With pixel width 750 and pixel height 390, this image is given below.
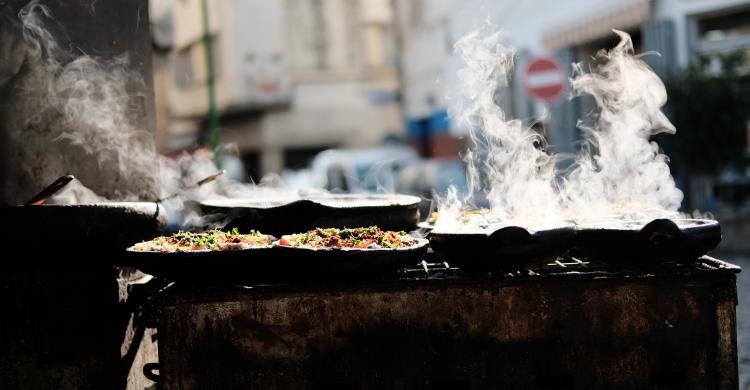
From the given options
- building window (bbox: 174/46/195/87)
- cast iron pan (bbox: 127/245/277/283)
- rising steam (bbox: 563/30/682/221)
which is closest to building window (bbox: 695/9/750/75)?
rising steam (bbox: 563/30/682/221)

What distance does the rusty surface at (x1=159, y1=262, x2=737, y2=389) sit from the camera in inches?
137

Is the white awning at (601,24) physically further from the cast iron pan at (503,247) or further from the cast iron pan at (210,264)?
the cast iron pan at (210,264)

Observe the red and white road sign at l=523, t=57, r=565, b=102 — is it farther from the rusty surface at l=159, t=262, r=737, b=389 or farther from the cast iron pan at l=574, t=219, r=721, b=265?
the rusty surface at l=159, t=262, r=737, b=389

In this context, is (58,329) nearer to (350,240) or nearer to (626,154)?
(350,240)

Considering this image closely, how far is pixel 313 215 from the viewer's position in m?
4.48

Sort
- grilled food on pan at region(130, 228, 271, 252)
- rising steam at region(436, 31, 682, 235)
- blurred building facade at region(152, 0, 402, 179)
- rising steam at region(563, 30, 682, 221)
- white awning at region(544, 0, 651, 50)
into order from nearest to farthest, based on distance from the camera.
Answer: grilled food on pan at region(130, 228, 271, 252) < rising steam at region(436, 31, 682, 235) < rising steam at region(563, 30, 682, 221) < white awning at region(544, 0, 651, 50) < blurred building facade at region(152, 0, 402, 179)

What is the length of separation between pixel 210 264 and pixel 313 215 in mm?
1061

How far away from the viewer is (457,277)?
140 inches

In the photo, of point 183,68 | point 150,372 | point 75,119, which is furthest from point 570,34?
point 183,68

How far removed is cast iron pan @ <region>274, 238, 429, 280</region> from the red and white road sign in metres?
7.61

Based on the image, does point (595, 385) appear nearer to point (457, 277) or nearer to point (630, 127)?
point (457, 277)

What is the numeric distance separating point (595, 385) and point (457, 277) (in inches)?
31.9

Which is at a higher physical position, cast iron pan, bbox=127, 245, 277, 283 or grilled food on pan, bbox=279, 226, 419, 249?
→ grilled food on pan, bbox=279, 226, 419, 249

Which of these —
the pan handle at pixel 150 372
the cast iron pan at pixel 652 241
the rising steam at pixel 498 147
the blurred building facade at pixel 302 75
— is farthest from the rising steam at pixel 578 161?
the blurred building facade at pixel 302 75
